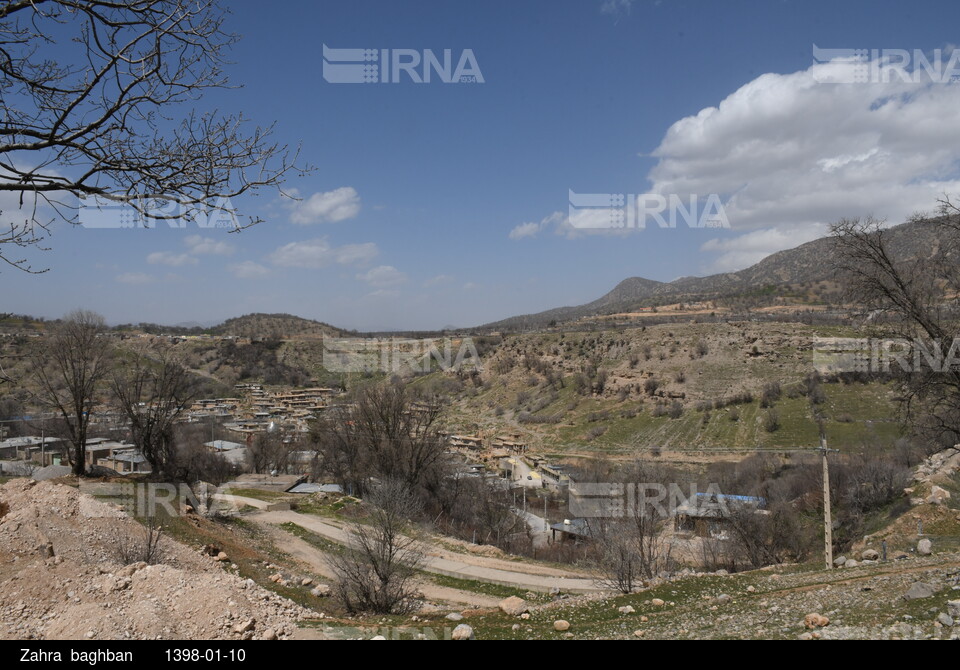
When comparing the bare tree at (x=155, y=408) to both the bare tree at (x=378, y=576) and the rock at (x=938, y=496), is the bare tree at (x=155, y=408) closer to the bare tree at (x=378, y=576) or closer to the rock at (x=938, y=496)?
the bare tree at (x=378, y=576)

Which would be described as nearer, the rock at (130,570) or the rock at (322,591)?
the rock at (130,570)

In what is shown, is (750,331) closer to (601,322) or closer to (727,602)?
(601,322)

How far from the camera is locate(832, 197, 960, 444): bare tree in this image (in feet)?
27.2

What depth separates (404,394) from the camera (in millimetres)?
27422

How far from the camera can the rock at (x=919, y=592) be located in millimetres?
6202

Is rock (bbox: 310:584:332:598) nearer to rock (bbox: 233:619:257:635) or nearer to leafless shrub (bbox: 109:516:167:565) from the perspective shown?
leafless shrub (bbox: 109:516:167:565)

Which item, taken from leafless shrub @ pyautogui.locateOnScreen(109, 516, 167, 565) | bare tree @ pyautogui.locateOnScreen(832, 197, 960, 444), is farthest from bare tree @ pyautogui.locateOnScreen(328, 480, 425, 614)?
bare tree @ pyautogui.locateOnScreen(832, 197, 960, 444)

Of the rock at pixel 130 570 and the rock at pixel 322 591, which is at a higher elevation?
the rock at pixel 130 570

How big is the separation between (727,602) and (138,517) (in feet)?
46.2

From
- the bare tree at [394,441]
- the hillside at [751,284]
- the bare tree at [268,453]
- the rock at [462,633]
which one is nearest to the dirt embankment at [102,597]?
the rock at [462,633]

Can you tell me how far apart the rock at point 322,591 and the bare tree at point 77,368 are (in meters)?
11.4

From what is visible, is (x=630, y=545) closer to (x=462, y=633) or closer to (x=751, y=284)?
(x=462, y=633)

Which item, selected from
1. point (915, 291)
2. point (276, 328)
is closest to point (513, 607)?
point (915, 291)

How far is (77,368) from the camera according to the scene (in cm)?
1808
